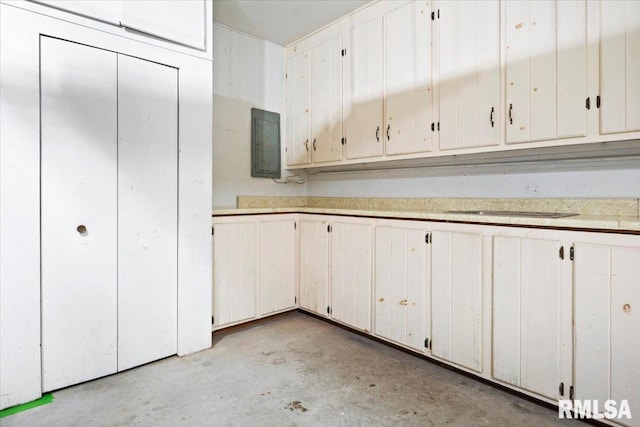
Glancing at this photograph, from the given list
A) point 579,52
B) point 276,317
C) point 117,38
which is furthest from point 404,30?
point 276,317

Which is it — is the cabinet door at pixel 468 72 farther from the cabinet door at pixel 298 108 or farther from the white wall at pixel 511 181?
the cabinet door at pixel 298 108

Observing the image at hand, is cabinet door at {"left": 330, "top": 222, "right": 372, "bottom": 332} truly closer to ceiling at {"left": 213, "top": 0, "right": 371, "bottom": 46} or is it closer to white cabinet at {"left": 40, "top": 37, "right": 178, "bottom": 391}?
white cabinet at {"left": 40, "top": 37, "right": 178, "bottom": 391}

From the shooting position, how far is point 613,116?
1.76 metres

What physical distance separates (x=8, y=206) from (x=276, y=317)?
6.91 feet

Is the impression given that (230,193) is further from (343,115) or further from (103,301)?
(103,301)

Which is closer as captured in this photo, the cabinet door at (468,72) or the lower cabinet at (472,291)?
the lower cabinet at (472,291)

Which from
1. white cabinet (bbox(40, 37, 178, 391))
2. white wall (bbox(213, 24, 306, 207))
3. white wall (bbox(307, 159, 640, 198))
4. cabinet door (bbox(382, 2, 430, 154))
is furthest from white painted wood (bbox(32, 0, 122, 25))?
white wall (bbox(307, 159, 640, 198))

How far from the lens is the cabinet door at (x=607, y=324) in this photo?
1527mm

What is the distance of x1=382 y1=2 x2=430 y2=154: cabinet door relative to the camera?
98.7 inches

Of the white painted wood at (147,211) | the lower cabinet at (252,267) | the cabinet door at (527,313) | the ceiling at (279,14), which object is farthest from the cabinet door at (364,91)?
the white painted wood at (147,211)

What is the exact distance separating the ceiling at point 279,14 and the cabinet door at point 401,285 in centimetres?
196

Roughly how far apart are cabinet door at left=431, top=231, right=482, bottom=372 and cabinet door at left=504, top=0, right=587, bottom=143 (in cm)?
74

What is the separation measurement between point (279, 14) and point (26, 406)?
3281mm

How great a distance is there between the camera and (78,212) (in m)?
1.97
